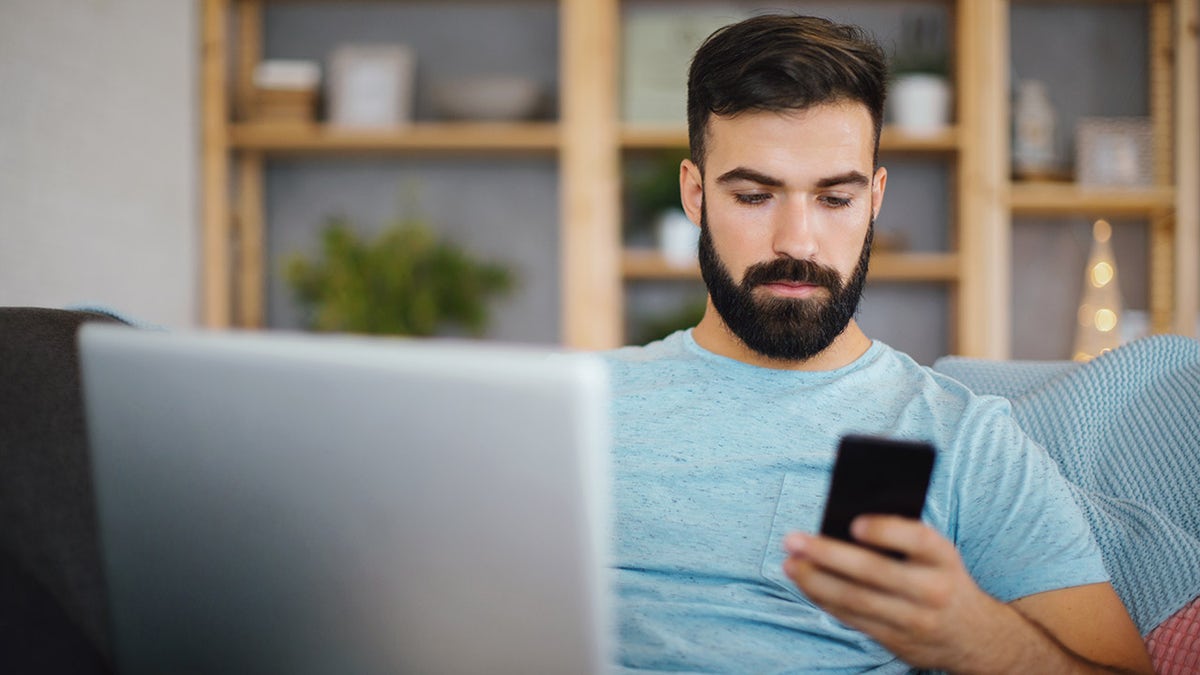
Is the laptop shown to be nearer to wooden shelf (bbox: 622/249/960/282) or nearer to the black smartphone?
the black smartphone

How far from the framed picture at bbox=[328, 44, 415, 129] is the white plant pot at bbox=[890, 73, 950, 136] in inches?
55.8

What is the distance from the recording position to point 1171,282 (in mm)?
3145

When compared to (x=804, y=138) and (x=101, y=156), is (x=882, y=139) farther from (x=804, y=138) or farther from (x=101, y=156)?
(x=101, y=156)

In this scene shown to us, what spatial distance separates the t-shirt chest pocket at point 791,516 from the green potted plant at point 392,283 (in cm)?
183

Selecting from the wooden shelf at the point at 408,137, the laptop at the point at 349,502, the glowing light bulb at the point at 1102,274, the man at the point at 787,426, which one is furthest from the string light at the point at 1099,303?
the laptop at the point at 349,502

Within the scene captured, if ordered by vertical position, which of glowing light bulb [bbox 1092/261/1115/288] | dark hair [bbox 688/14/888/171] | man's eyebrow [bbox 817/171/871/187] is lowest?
glowing light bulb [bbox 1092/261/1115/288]

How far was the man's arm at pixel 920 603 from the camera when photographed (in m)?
0.72

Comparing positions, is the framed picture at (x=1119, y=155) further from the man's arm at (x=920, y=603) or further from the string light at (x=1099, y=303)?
the man's arm at (x=920, y=603)

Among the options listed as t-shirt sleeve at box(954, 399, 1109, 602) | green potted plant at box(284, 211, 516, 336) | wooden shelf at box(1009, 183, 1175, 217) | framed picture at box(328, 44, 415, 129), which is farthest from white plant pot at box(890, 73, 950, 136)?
t-shirt sleeve at box(954, 399, 1109, 602)

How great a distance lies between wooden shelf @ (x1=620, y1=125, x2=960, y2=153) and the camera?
117 inches

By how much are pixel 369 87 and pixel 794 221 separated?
2.12 metres

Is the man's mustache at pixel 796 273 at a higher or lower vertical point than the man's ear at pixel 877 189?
lower

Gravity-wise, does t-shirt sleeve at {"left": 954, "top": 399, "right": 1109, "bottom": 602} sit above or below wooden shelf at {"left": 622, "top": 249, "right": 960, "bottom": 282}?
below

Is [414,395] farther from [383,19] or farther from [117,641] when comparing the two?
[383,19]
